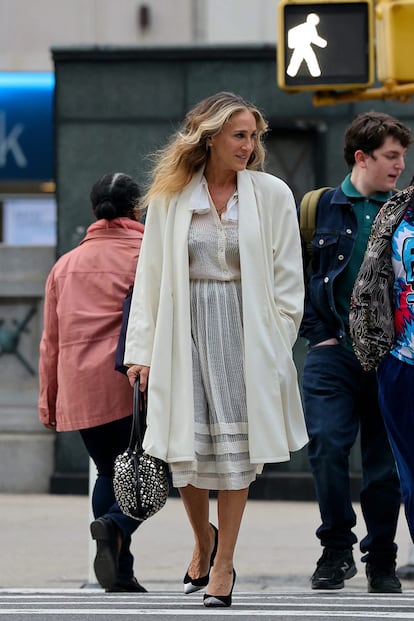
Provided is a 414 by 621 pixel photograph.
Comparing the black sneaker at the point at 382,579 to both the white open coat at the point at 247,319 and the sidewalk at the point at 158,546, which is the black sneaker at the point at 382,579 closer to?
the sidewalk at the point at 158,546

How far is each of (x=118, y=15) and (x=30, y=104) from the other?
1.55 metres

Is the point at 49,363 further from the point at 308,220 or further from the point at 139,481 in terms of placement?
the point at 139,481

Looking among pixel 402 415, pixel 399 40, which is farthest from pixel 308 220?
pixel 399 40

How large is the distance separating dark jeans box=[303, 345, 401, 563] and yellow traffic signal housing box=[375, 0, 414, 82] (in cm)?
201

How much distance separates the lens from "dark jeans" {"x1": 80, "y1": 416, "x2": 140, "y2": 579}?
7340mm

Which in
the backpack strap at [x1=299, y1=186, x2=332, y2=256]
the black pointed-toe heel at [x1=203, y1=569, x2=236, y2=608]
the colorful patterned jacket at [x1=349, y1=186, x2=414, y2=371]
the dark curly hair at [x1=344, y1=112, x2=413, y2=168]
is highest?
the dark curly hair at [x1=344, y1=112, x2=413, y2=168]

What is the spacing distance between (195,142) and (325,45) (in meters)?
2.27

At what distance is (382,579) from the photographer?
7.09m

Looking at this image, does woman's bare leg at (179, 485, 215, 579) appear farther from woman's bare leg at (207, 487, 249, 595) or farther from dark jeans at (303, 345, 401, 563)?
dark jeans at (303, 345, 401, 563)

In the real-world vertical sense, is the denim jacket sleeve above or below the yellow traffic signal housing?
below

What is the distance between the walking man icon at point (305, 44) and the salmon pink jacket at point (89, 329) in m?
1.38

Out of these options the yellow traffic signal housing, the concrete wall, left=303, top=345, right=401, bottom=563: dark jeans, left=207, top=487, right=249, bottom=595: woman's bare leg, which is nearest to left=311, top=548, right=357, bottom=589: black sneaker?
left=303, top=345, right=401, bottom=563: dark jeans

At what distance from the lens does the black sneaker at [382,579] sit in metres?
7.07

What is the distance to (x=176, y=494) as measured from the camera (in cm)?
1144
